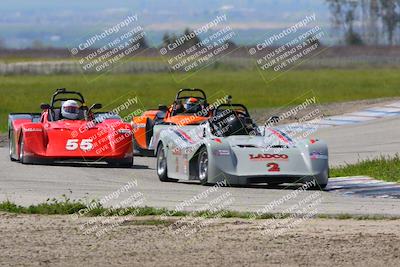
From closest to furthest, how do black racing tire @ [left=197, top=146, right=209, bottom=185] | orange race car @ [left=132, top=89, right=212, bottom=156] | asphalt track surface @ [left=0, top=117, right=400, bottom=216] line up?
asphalt track surface @ [left=0, top=117, right=400, bottom=216] → black racing tire @ [left=197, top=146, right=209, bottom=185] → orange race car @ [left=132, top=89, right=212, bottom=156]

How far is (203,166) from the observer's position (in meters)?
19.9

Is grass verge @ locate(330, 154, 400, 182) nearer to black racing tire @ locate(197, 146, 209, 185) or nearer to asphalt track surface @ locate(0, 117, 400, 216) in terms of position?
asphalt track surface @ locate(0, 117, 400, 216)

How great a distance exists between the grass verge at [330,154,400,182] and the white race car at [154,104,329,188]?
1645 millimetres

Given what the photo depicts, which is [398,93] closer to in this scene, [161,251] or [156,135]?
[156,135]

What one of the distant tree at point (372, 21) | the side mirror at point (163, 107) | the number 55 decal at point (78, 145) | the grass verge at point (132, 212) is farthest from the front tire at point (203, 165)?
the distant tree at point (372, 21)

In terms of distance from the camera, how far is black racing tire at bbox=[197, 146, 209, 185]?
19656 mm

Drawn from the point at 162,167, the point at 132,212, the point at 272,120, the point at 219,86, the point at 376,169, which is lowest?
the point at 219,86

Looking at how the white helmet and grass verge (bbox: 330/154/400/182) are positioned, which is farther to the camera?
the white helmet

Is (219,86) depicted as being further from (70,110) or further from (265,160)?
(265,160)

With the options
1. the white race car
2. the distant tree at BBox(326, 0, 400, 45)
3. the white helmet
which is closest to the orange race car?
the white helmet

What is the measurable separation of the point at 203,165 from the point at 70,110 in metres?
6.36

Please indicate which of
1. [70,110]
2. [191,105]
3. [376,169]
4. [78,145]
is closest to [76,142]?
[78,145]

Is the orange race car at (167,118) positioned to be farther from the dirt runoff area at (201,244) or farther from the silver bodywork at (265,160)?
the dirt runoff area at (201,244)

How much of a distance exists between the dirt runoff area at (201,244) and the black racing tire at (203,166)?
533 centimetres
